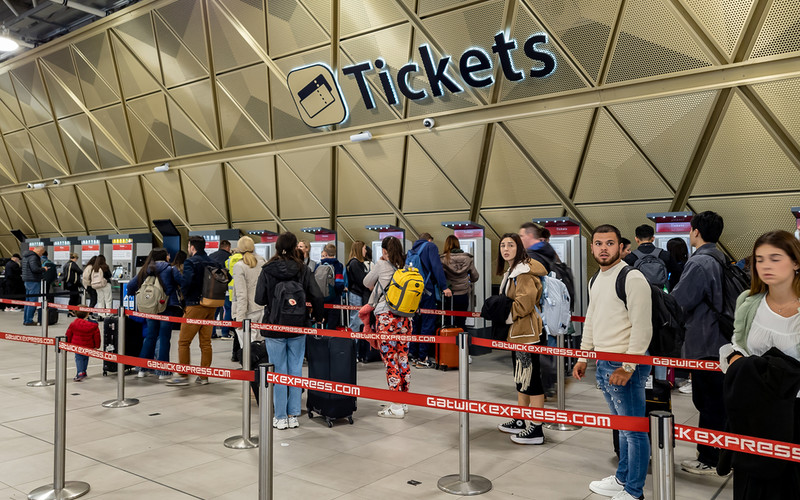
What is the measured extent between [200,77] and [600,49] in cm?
1008

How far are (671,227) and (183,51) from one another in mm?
12349

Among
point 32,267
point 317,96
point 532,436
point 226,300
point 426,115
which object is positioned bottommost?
point 532,436

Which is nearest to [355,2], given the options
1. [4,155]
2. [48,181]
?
[48,181]

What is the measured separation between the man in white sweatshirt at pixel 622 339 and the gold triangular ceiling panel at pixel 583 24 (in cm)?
675

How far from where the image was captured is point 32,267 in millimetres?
15008

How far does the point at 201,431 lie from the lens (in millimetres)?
5879

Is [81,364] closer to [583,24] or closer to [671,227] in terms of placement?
[671,227]

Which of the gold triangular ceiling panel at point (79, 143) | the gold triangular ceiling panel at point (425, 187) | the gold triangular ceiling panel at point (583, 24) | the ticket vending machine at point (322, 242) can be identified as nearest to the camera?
the gold triangular ceiling panel at point (583, 24)

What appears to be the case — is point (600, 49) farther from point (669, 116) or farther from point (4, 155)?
point (4, 155)

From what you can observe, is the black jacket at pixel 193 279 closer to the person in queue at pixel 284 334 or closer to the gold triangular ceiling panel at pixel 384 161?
the person in queue at pixel 284 334

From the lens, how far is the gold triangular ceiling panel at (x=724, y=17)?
333 inches

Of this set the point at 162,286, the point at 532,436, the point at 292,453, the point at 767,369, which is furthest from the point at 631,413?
the point at 162,286

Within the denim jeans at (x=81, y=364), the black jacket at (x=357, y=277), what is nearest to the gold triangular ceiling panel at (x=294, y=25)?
the black jacket at (x=357, y=277)

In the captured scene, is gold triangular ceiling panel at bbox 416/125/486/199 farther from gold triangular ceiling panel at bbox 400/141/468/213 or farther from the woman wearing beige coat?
the woman wearing beige coat
